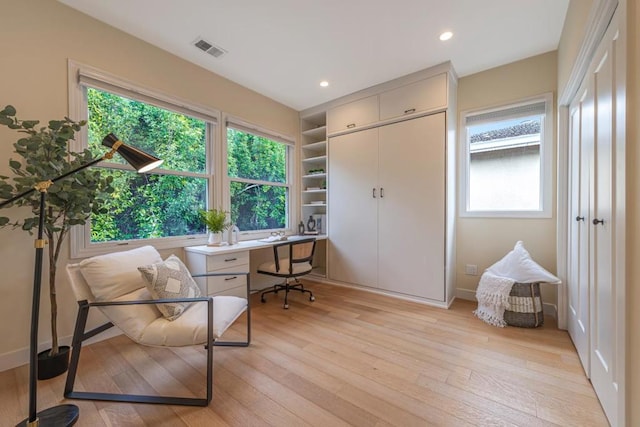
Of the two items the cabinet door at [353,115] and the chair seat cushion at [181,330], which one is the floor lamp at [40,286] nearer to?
the chair seat cushion at [181,330]

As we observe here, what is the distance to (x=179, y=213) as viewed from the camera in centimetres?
272

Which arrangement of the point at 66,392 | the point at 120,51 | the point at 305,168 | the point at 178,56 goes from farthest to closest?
the point at 305,168, the point at 178,56, the point at 120,51, the point at 66,392

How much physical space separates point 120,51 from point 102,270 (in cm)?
195

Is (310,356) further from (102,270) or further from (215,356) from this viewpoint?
(102,270)

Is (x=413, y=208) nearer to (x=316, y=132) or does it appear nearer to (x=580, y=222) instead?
(x=580, y=222)

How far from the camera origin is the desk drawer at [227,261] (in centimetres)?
244

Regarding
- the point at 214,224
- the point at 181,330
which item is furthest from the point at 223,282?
the point at 181,330

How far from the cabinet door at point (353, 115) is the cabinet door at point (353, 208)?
13 centimetres

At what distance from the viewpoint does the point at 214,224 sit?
279 centimetres

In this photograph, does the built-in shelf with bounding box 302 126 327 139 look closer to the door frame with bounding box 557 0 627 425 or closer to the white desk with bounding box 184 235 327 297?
the white desk with bounding box 184 235 327 297

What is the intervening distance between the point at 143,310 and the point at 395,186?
271 centimetres

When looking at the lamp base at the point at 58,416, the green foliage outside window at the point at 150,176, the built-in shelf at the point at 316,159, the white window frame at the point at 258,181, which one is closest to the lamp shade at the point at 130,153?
the green foliage outside window at the point at 150,176

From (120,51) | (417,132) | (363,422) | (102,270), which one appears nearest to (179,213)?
(102,270)

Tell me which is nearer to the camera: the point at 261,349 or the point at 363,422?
the point at 363,422
